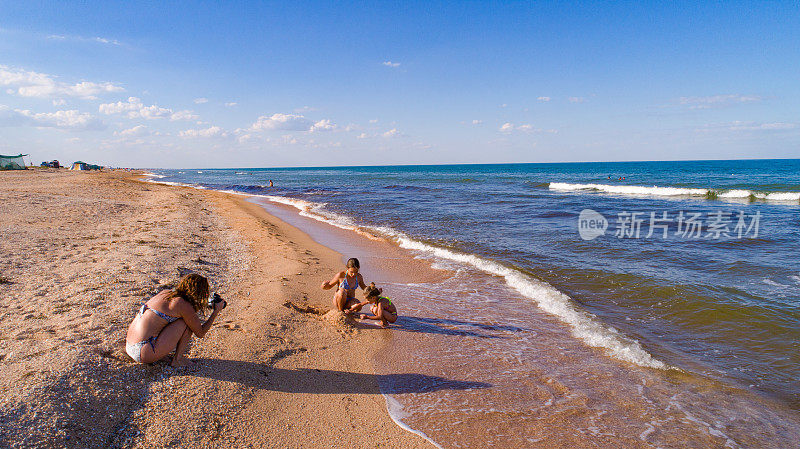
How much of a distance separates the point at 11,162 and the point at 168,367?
6290 centimetres

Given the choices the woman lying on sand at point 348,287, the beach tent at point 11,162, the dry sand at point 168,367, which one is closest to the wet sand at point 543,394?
the dry sand at point 168,367

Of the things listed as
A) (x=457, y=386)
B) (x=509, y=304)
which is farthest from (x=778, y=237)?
(x=457, y=386)

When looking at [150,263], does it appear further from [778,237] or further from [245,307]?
[778,237]

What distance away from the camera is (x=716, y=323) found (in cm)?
667

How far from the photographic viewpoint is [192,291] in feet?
13.7

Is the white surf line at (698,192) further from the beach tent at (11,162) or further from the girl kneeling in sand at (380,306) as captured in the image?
the beach tent at (11,162)

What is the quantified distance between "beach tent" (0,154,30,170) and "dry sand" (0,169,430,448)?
53335 millimetres

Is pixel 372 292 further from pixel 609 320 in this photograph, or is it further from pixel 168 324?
pixel 609 320

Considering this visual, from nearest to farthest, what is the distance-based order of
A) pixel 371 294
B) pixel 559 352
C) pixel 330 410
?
1. pixel 330 410
2. pixel 559 352
3. pixel 371 294

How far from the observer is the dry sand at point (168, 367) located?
3348 millimetres

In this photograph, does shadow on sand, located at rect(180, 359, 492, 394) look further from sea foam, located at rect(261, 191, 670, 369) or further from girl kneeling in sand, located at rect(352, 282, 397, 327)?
sea foam, located at rect(261, 191, 670, 369)

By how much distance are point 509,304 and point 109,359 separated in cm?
650

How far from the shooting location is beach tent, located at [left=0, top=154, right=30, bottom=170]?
148ft

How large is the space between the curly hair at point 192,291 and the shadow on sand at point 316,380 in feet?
2.52
